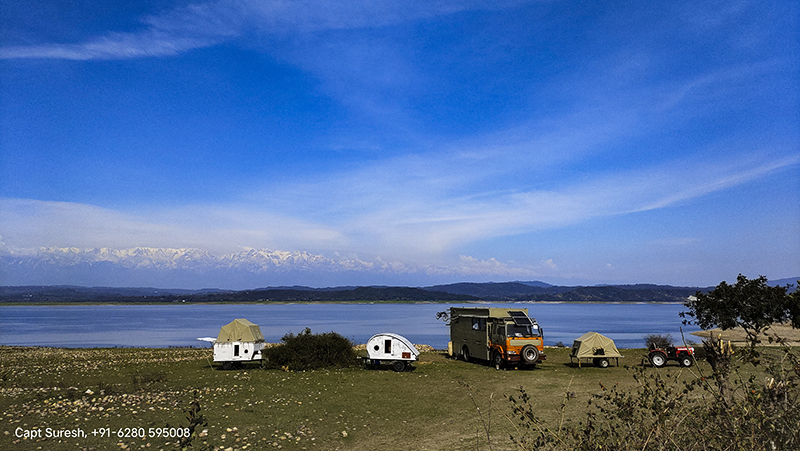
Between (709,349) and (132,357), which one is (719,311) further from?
(132,357)

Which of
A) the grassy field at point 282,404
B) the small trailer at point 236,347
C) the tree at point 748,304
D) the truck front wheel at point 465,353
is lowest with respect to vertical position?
the truck front wheel at point 465,353

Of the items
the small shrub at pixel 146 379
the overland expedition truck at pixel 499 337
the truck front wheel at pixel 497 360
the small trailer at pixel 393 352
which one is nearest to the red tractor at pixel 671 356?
the overland expedition truck at pixel 499 337

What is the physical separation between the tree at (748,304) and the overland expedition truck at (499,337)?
410 inches

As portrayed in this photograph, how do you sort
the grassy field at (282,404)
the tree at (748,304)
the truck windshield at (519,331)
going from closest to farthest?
1. the grassy field at (282,404)
2. the truck windshield at (519,331)
3. the tree at (748,304)

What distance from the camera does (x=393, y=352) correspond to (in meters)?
25.9

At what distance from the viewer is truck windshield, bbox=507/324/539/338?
88.4 ft

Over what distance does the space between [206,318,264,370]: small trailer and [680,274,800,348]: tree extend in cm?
2634

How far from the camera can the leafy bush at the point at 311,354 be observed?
2591 cm

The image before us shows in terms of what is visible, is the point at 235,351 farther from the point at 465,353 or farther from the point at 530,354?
the point at 530,354

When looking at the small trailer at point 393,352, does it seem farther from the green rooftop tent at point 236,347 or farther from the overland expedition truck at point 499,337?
the green rooftop tent at point 236,347

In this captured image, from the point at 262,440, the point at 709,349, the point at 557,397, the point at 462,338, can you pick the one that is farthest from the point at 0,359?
the point at 709,349

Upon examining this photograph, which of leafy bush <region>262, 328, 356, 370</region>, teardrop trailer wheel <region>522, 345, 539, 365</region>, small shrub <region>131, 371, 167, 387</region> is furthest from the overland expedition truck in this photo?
small shrub <region>131, 371, 167, 387</region>

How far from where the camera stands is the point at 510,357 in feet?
85.4

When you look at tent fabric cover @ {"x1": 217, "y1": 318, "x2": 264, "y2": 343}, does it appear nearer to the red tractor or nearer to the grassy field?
the grassy field
